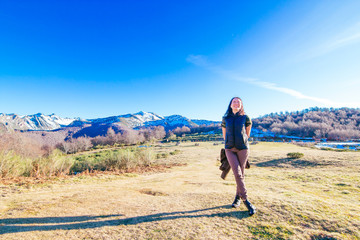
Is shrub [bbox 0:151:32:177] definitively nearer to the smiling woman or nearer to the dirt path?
the dirt path

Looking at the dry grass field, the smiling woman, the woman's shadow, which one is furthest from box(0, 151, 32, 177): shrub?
the smiling woman

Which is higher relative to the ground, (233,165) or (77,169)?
(233,165)

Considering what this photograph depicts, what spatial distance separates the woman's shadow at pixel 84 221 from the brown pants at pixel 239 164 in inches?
20.7

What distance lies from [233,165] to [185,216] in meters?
1.74

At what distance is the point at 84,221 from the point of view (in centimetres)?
379

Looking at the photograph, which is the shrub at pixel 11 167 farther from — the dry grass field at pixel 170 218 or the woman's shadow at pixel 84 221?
the woman's shadow at pixel 84 221

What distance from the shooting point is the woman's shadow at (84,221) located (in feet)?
11.4

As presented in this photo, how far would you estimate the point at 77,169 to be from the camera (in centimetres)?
1675

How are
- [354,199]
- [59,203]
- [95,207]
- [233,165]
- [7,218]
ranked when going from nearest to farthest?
1. [7,218]
2. [233,165]
3. [95,207]
4. [59,203]
5. [354,199]

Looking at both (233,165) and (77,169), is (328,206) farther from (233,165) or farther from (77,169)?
(77,169)

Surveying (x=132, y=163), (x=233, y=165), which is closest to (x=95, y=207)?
(x=233, y=165)

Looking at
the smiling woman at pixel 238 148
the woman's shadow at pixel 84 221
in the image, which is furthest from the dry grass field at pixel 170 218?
the smiling woman at pixel 238 148

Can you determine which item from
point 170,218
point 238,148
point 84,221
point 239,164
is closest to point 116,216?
point 84,221

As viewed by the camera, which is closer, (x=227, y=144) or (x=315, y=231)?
(x=315, y=231)
